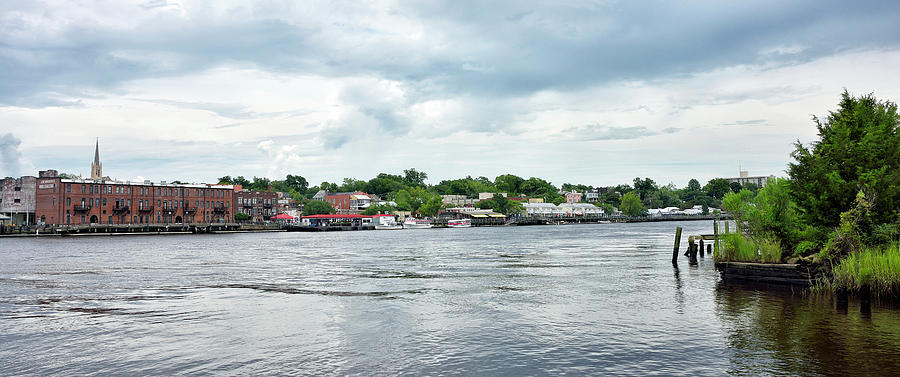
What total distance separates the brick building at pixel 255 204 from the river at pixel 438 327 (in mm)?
130084

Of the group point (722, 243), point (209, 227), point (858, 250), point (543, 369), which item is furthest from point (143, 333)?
point (209, 227)

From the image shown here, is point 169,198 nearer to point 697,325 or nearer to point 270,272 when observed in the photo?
point 270,272

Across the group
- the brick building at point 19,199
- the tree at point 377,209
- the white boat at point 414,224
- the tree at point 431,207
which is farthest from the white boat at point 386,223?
the brick building at point 19,199

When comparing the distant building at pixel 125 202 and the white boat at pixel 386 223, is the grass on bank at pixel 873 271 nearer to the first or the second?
the distant building at pixel 125 202

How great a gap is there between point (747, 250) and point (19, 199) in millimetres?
130567

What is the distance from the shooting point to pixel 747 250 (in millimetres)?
30484

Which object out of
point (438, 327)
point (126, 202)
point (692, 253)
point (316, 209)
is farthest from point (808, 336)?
point (316, 209)

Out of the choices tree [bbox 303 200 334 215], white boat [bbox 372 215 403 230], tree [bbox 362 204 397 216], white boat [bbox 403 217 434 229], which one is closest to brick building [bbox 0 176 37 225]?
white boat [bbox 372 215 403 230]

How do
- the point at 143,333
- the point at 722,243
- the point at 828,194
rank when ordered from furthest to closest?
1. the point at 722,243
2. the point at 828,194
3. the point at 143,333

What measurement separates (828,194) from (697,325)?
11.5 metres

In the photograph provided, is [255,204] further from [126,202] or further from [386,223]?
[126,202]

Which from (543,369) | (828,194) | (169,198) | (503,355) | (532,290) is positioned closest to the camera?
(543,369)

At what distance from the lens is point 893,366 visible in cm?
1364

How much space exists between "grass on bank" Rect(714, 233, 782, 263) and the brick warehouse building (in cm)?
11439
